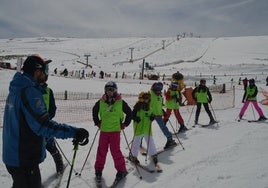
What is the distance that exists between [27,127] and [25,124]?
0.14 ft

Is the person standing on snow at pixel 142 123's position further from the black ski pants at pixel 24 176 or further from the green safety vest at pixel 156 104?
the black ski pants at pixel 24 176

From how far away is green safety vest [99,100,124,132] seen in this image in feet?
18.6

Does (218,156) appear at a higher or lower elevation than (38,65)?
lower

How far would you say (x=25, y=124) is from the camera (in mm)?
3076

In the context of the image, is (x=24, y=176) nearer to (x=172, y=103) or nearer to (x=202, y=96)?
(x=172, y=103)

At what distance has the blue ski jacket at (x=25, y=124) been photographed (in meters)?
3.01

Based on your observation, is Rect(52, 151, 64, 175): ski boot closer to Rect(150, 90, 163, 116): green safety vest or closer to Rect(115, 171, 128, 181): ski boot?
Rect(115, 171, 128, 181): ski boot

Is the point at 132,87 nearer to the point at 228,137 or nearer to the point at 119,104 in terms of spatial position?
the point at 228,137

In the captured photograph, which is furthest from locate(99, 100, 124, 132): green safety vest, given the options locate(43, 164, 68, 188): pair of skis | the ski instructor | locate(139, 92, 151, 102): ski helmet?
the ski instructor

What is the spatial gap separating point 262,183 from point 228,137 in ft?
13.9

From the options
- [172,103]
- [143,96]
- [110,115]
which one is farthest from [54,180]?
[172,103]

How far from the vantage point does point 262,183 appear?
177 inches

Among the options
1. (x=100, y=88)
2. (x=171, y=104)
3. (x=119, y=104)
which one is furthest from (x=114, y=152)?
(x=100, y=88)

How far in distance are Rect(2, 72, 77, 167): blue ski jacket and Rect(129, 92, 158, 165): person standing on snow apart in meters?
3.53
